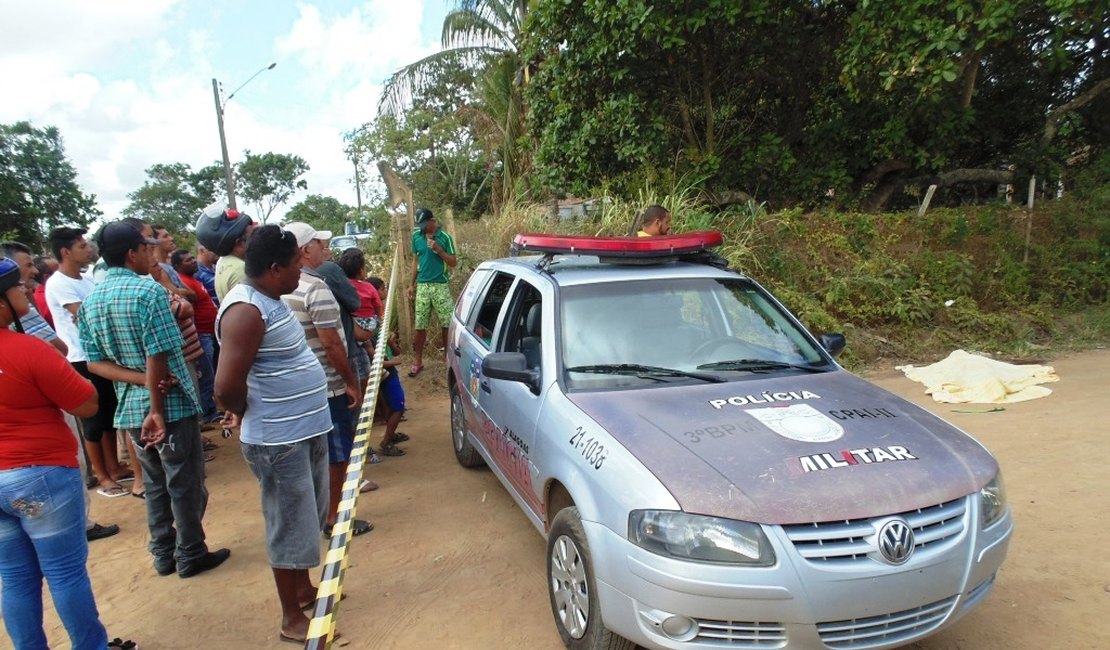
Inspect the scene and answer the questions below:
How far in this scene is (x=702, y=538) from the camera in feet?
7.33

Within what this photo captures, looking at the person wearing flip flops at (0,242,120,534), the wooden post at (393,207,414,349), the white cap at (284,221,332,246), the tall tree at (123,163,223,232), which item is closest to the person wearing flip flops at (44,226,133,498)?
the person wearing flip flops at (0,242,120,534)

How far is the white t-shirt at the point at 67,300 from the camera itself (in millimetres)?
4680

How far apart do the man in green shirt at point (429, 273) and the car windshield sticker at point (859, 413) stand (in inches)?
212

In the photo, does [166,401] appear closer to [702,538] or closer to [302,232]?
[302,232]

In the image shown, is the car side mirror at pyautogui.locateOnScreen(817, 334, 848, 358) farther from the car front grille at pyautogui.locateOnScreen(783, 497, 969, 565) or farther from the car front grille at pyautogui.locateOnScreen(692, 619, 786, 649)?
the car front grille at pyautogui.locateOnScreen(692, 619, 786, 649)

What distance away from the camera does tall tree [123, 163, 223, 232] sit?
Result: 43.4 meters

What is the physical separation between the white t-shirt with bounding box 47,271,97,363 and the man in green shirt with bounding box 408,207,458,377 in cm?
340

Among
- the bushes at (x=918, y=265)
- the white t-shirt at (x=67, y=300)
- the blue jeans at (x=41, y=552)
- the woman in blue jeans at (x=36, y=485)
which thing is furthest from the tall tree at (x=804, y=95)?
the blue jeans at (x=41, y=552)

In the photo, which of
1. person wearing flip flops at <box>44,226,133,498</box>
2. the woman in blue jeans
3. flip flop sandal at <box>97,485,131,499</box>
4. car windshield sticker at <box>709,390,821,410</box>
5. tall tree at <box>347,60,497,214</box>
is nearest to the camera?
the woman in blue jeans

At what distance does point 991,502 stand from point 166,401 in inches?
153

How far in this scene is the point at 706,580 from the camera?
85.9 inches

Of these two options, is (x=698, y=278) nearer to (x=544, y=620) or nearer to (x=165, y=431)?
(x=544, y=620)

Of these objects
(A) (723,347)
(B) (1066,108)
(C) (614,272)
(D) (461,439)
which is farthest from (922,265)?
(D) (461,439)

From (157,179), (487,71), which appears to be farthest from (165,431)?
(157,179)
